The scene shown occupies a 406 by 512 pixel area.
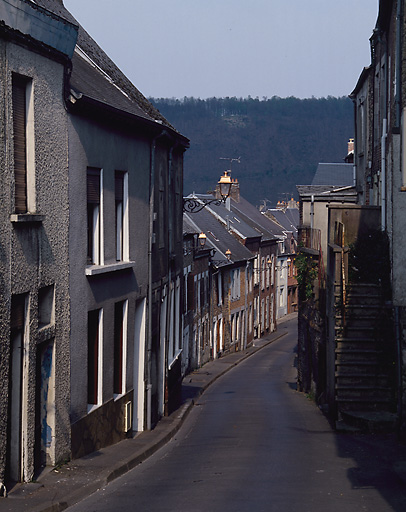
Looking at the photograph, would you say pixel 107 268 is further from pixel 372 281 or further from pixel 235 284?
pixel 235 284

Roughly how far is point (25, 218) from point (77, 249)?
7.90 feet

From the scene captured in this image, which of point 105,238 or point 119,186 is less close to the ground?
point 119,186

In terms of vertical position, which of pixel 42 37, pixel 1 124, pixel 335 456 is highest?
pixel 42 37

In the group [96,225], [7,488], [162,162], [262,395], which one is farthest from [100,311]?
[262,395]

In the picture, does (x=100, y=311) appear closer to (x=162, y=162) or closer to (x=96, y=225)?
(x=96, y=225)

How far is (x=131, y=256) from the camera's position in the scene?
614 inches

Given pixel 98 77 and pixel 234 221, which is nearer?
pixel 98 77

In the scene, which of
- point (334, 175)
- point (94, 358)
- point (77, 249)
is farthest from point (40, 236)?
point (334, 175)

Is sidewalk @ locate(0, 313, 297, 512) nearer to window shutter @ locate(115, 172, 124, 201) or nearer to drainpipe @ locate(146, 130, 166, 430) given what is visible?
drainpipe @ locate(146, 130, 166, 430)

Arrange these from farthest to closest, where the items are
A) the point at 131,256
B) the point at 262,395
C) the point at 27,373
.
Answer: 1. the point at 262,395
2. the point at 131,256
3. the point at 27,373

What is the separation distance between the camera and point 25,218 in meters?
10.0

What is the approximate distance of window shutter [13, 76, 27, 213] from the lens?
10156mm

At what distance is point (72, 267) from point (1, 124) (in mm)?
3153

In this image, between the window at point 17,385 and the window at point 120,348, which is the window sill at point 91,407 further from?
the window at point 17,385
